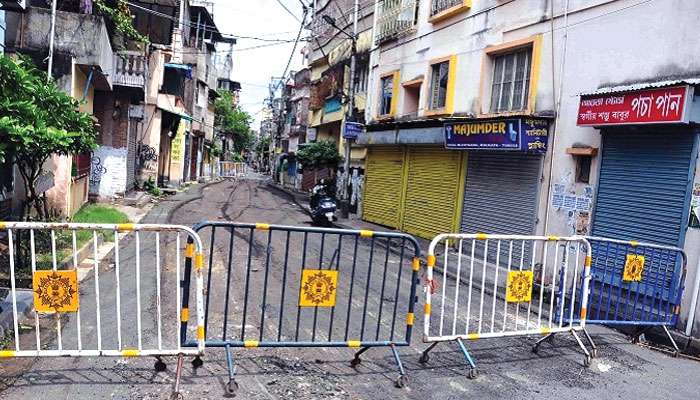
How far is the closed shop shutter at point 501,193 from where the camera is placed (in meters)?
11.4

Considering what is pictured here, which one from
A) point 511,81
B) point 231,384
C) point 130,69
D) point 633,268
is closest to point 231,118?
point 130,69

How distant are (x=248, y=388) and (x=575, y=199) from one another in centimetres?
758

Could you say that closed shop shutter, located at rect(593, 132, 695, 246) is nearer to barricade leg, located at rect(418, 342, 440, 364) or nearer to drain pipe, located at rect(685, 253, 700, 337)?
drain pipe, located at rect(685, 253, 700, 337)

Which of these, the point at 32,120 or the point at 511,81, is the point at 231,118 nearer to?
the point at 511,81

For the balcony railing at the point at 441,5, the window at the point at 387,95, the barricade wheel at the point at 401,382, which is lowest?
the barricade wheel at the point at 401,382

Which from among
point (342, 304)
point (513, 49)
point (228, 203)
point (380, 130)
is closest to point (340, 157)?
point (228, 203)

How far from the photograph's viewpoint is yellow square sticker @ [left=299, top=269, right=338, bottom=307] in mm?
5098

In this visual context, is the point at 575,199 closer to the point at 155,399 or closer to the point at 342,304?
the point at 342,304

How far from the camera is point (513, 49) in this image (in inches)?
484

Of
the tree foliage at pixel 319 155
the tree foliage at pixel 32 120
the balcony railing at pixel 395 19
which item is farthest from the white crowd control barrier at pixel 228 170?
the tree foliage at pixel 32 120

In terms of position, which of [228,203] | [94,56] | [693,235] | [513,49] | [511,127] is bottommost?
[228,203]

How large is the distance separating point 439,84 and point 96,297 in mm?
12427

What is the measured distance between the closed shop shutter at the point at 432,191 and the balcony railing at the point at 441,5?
153 inches

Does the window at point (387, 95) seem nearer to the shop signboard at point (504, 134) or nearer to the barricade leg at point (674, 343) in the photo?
the shop signboard at point (504, 134)
